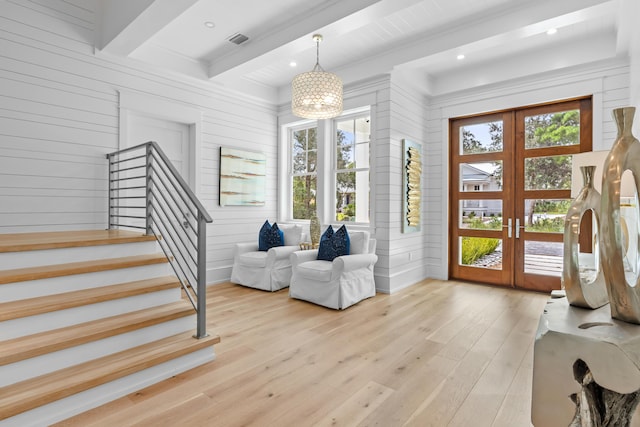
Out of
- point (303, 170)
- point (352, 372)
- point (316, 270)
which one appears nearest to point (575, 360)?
point (352, 372)

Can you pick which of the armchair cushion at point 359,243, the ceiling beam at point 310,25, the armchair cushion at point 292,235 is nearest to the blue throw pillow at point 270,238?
the armchair cushion at point 292,235

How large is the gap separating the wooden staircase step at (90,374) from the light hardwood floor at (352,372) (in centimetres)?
15

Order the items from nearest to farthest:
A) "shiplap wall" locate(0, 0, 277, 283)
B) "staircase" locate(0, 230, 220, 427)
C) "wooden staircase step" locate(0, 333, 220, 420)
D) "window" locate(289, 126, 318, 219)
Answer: "wooden staircase step" locate(0, 333, 220, 420) < "staircase" locate(0, 230, 220, 427) < "shiplap wall" locate(0, 0, 277, 283) < "window" locate(289, 126, 318, 219)

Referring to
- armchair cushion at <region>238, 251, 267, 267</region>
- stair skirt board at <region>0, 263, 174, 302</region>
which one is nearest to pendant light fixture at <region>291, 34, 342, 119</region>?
armchair cushion at <region>238, 251, 267, 267</region>

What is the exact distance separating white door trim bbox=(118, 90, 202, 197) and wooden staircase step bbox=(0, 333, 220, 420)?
8.71ft

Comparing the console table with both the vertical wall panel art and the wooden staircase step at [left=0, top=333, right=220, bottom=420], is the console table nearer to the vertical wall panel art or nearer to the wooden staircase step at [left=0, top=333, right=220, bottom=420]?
the wooden staircase step at [left=0, top=333, right=220, bottom=420]

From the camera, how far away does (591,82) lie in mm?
3998

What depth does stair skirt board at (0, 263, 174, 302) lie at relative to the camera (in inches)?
83.3

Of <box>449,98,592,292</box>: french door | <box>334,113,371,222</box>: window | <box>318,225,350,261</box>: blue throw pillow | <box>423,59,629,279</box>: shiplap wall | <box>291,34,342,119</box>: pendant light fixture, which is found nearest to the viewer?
<box>291,34,342,119</box>: pendant light fixture

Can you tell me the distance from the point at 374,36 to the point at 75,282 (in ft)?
12.6

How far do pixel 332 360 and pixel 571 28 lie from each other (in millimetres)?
4262

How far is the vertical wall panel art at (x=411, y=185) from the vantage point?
4.77m

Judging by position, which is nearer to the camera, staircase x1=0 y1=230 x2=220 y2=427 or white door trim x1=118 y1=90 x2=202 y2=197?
staircase x1=0 y1=230 x2=220 y2=427

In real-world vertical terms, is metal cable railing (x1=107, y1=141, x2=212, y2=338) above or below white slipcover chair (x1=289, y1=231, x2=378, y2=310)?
above
